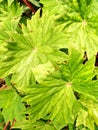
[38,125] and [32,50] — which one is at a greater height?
[32,50]

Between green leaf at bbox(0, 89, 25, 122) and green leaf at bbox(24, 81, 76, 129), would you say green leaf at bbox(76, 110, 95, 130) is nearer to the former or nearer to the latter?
green leaf at bbox(24, 81, 76, 129)

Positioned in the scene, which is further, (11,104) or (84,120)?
(11,104)

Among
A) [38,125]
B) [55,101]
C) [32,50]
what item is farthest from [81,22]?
[38,125]

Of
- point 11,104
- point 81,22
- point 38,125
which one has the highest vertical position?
point 81,22

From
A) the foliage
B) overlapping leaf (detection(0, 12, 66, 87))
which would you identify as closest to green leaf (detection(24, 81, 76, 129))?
the foliage

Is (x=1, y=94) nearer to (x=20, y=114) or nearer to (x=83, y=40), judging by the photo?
(x=20, y=114)

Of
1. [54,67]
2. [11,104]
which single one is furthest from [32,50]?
[11,104]

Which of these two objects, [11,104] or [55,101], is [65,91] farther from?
[11,104]
